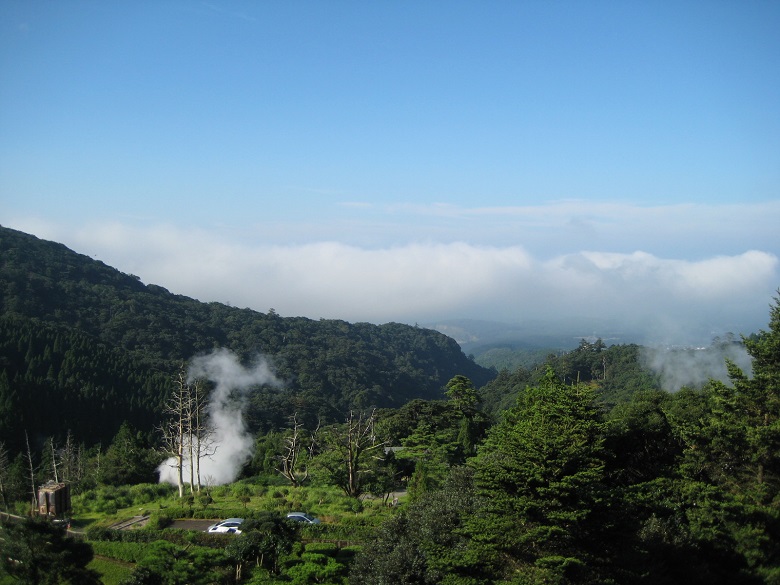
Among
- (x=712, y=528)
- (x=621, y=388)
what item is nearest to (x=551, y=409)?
(x=712, y=528)

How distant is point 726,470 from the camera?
2075cm

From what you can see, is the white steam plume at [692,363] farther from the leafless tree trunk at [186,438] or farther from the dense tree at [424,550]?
the dense tree at [424,550]

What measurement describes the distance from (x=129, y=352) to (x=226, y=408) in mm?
18341

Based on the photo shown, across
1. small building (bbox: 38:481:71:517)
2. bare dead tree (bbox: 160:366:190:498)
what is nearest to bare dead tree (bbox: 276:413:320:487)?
bare dead tree (bbox: 160:366:190:498)

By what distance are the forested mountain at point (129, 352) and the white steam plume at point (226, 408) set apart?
2.58 meters

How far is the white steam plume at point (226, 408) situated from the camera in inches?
1544

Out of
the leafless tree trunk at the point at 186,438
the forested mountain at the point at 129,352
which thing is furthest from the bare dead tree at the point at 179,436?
the forested mountain at the point at 129,352

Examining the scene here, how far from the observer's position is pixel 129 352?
74.2 meters

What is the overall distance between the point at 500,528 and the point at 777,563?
10565 millimetres

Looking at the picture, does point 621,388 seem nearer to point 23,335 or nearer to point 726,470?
point 726,470

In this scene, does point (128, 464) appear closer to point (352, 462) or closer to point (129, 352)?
point (352, 462)

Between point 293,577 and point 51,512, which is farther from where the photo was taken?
point 51,512

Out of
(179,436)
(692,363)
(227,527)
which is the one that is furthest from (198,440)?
(692,363)

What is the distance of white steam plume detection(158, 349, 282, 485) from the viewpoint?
39.2 m
